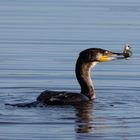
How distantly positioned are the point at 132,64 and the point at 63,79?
7.89 feet

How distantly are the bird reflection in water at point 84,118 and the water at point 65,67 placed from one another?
13 mm

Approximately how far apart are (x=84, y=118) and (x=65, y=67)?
519 cm

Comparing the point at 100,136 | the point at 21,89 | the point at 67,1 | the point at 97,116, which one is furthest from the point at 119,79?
the point at 67,1

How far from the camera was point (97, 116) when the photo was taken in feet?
50.2

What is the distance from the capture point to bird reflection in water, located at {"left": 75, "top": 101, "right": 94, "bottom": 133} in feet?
46.6

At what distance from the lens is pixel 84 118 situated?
15.2 m

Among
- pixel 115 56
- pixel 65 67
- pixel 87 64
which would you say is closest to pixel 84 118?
pixel 87 64

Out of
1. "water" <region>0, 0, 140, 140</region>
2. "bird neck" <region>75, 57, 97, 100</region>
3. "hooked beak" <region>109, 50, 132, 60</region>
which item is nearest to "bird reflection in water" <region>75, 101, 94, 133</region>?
"water" <region>0, 0, 140, 140</region>

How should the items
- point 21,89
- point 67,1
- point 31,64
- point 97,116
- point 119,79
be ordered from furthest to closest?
point 67,1
point 31,64
point 119,79
point 21,89
point 97,116

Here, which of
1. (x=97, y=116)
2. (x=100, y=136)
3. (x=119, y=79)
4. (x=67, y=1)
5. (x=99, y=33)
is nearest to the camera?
(x=100, y=136)

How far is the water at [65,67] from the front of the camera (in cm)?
1429

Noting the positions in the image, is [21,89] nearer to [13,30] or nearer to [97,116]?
[97,116]

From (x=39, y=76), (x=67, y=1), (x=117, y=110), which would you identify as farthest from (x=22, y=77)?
(x=67, y=1)

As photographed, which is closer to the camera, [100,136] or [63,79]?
[100,136]
